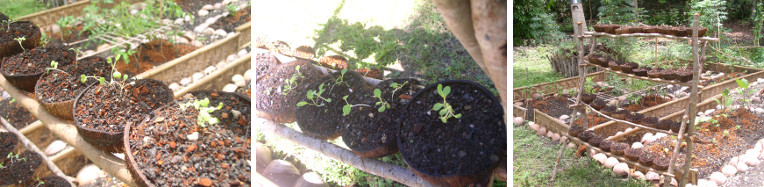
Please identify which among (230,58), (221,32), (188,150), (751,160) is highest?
(221,32)

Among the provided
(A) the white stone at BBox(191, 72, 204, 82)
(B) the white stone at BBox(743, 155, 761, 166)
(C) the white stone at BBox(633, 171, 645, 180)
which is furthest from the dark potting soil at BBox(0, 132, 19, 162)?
(B) the white stone at BBox(743, 155, 761, 166)

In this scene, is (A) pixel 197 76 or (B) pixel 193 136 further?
(A) pixel 197 76

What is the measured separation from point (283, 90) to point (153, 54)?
1.70 metres

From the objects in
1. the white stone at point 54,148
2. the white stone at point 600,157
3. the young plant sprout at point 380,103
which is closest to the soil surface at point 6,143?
the white stone at point 54,148

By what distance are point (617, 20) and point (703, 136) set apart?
54 centimetres

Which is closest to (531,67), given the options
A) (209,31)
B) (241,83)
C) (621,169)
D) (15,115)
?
(621,169)

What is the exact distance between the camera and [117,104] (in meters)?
1.59

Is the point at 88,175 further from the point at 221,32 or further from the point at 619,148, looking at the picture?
the point at 619,148

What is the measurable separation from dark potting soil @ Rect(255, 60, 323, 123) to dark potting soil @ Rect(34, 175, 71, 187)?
1466mm

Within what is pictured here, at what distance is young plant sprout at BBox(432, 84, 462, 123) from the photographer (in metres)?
1.29

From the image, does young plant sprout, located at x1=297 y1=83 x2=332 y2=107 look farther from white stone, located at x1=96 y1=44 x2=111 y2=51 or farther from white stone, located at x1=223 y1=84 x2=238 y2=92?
white stone, located at x1=96 y1=44 x2=111 y2=51

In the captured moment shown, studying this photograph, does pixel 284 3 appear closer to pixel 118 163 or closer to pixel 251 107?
pixel 251 107

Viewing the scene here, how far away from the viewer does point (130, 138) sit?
4.44ft

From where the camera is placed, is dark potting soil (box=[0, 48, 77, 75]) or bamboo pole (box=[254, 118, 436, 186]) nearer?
bamboo pole (box=[254, 118, 436, 186])
